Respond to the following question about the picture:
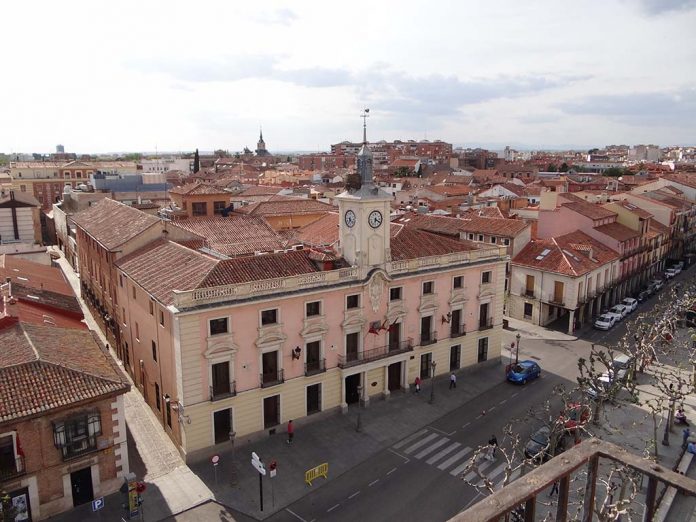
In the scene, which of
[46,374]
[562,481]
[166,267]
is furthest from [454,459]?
[562,481]

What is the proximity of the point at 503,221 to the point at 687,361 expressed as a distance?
23.1 meters

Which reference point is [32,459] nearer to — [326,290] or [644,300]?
[326,290]

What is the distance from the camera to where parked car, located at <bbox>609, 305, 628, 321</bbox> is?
192 ft

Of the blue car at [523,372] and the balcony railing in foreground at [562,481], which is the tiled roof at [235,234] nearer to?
the blue car at [523,372]

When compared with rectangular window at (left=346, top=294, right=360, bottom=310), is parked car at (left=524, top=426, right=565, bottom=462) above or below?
below

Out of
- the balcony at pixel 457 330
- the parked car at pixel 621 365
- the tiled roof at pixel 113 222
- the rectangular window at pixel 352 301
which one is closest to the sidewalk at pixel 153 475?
the tiled roof at pixel 113 222

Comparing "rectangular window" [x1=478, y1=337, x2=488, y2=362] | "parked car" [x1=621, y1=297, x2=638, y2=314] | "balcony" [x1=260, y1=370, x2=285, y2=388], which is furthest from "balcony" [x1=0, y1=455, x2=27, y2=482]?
"parked car" [x1=621, y1=297, x2=638, y2=314]

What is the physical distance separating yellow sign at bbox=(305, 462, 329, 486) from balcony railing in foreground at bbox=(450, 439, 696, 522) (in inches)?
980

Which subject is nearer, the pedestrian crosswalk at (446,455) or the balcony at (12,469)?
the balcony at (12,469)

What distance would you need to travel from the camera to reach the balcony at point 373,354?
37.5 m

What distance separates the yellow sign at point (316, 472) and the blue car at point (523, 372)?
1897 cm

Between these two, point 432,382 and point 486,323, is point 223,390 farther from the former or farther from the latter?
point 486,323

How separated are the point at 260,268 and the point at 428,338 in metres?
14.7

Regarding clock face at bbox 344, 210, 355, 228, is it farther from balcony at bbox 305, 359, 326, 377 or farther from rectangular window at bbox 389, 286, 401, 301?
balcony at bbox 305, 359, 326, 377
